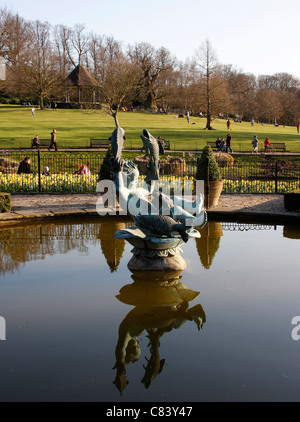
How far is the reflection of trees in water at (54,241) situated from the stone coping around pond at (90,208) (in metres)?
0.52

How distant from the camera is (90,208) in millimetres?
13664

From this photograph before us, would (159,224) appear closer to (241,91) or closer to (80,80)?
Answer: (80,80)

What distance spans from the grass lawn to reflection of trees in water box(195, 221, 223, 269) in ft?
70.6

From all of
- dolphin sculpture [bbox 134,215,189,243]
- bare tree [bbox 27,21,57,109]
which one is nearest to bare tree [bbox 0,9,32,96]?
bare tree [bbox 27,21,57,109]

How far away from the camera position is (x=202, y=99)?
56.7 meters

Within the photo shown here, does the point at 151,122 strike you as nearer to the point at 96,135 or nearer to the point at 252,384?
the point at 96,135

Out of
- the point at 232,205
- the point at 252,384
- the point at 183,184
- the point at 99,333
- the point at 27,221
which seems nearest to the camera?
the point at 252,384

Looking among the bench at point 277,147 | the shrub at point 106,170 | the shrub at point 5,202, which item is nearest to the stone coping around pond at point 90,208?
the shrub at point 5,202

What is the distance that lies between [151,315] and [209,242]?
421 centimetres

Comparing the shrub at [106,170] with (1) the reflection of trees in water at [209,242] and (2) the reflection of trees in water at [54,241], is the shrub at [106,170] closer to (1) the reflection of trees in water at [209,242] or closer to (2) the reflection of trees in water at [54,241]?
(2) the reflection of trees in water at [54,241]

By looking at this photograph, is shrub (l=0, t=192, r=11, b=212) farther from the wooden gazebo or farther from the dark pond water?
the wooden gazebo

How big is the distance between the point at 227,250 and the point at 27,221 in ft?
16.6

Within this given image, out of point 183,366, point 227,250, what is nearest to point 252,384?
point 183,366
